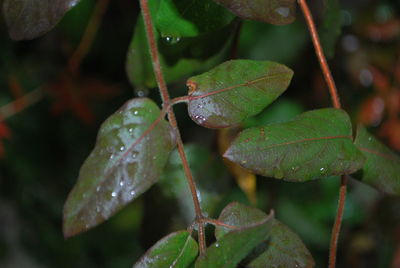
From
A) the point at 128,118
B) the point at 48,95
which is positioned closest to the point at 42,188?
the point at 48,95

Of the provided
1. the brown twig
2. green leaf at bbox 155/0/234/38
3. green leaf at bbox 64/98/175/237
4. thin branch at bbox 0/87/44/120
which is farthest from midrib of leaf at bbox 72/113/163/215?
thin branch at bbox 0/87/44/120

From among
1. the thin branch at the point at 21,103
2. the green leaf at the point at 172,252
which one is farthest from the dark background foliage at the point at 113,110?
the green leaf at the point at 172,252

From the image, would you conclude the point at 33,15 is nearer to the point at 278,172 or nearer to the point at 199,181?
the point at 278,172

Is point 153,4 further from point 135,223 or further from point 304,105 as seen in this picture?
point 304,105

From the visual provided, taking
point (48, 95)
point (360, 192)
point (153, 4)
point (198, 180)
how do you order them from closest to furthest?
point (153, 4) < point (198, 180) < point (48, 95) < point (360, 192)

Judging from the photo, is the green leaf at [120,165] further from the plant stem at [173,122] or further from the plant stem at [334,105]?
the plant stem at [334,105]
